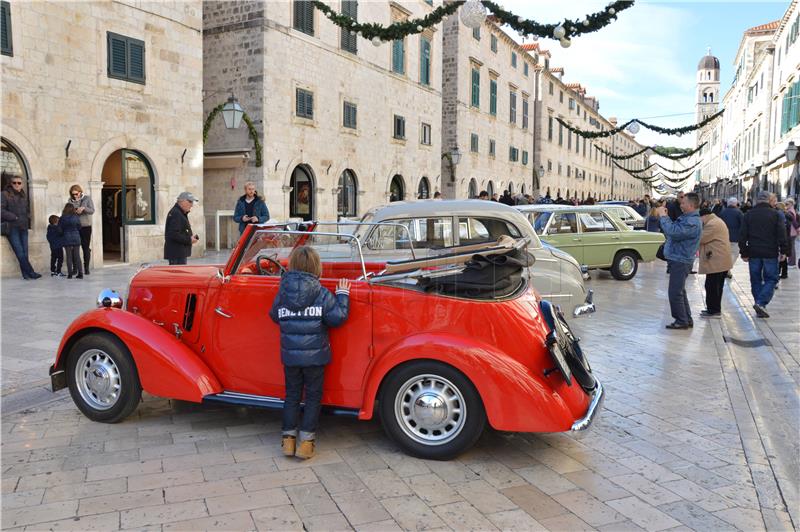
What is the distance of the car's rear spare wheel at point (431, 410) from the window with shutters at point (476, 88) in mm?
30678

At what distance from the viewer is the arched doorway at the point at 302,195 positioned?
2062cm

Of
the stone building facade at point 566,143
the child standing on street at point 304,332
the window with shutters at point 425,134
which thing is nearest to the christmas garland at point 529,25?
the child standing on street at point 304,332

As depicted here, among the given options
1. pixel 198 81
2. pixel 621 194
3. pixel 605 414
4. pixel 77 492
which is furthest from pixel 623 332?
pixel 621 194

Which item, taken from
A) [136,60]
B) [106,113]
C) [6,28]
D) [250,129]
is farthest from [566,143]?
[6,28]

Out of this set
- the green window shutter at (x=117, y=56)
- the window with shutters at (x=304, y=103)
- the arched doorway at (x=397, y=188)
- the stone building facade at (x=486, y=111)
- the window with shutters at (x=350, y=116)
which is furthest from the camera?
the stone building facade at (x=486, y=111)

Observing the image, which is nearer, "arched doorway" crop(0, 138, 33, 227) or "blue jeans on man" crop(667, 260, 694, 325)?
"blue jeans on man" crop(667, 260, 694, 325)

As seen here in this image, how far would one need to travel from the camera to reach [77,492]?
3465mm

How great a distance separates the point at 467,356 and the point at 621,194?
93.6m

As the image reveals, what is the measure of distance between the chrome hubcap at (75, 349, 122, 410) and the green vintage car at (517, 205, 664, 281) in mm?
10170

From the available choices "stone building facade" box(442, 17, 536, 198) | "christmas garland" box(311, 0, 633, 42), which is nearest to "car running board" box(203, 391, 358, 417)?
"christmas garland" box(311, 0, 633, 42)

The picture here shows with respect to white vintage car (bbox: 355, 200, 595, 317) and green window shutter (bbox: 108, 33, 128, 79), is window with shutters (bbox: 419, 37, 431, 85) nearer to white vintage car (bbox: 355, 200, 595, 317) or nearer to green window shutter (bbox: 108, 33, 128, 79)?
green window shutter (bbox: 108, 33, 128, 79)

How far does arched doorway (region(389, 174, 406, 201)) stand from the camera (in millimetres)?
26062

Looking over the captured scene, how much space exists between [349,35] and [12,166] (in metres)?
12.5

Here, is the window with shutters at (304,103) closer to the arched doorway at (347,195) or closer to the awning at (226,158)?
the awning at (226,158)
